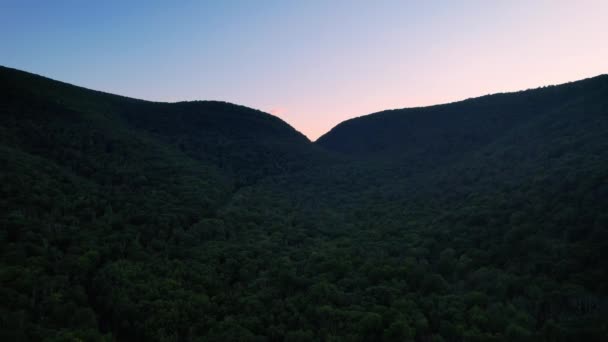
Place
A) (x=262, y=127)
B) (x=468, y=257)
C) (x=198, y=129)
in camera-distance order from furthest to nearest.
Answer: (x=262, y=127), (x=198, y=129), (x=468, y=257)

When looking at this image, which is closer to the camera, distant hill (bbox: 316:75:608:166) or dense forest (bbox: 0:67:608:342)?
dense forest (bbox: 0:67:608:342)

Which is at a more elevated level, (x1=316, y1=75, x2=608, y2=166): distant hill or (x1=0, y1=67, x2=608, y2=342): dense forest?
(x1=316, y1=75, x2=608, y2=166): distant hill

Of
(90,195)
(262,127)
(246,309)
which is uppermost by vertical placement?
(262,127)

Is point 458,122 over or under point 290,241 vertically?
over

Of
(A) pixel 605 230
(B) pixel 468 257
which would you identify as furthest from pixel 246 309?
(A) pixel 605 230

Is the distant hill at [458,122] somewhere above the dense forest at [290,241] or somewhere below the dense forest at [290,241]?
above

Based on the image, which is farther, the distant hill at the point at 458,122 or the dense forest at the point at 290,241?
the distant hill at the point at 458,122

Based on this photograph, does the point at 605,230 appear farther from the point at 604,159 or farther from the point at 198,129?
the point at 198,129

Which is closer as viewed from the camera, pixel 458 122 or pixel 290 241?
pixel 290 241
